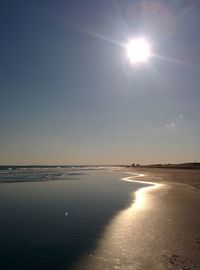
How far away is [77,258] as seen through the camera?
905cm

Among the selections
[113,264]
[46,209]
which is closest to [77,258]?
[113,264]

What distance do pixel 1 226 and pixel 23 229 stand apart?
3.65 ft

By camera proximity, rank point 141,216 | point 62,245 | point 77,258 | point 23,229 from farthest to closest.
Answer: point 141,216
point 23,229
point 62,245
point 77,258

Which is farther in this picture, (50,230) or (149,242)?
(50,230)

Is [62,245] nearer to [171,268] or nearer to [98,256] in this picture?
[98,256]

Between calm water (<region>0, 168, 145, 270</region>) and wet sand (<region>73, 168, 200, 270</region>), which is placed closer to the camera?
wet sand (<region>73, 168, 200, 270</region>)

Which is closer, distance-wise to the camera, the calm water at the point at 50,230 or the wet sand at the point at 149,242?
the wet sand at the point at 149,242

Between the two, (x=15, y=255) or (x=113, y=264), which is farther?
(x=15, y=255)

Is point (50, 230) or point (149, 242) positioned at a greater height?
point (50, 230)

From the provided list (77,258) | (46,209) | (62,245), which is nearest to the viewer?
(77,258)

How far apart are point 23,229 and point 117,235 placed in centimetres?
385

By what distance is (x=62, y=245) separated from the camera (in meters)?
10.3

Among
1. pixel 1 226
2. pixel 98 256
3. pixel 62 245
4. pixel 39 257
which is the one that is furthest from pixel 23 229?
pixel 98 256

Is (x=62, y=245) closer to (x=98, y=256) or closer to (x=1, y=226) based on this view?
(x=98, y=256)
